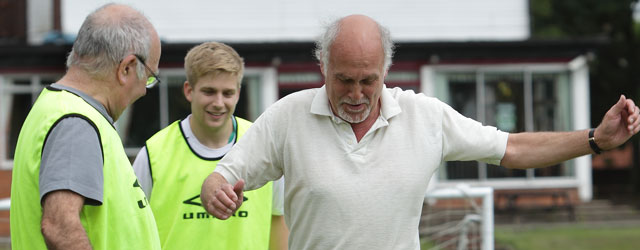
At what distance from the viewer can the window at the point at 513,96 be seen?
1803 cm

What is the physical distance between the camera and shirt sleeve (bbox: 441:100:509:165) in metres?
3.34

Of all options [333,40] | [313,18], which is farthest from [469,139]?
[313,18]

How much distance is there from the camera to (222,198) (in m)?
3.05

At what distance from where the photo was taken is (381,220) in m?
3.19

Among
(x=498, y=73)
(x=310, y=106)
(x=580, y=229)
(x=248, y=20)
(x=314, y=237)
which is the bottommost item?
(x=580, y=229)

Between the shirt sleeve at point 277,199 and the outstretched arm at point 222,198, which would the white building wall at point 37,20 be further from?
the outstretched arm at point 222,198

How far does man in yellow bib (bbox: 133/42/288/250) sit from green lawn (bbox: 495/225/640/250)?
367 inches

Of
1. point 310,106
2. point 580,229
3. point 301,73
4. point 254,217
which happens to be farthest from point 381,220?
point 301,73

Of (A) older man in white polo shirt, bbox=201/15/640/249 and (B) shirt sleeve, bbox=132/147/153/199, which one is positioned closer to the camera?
(A) older man in white polo shirt, bbox=201/15/640/249

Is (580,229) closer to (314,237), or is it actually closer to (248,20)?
(248,20)

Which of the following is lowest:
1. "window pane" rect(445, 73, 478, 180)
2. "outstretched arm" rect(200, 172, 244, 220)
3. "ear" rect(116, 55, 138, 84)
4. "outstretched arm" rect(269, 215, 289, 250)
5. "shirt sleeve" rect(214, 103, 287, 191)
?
"outstretched arm" rect(269, 215, 289, 250)

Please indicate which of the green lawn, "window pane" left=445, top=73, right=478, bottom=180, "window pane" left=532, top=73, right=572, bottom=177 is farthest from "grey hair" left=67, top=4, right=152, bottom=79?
"window pane" left=532, top=73, right=572, bottom=177

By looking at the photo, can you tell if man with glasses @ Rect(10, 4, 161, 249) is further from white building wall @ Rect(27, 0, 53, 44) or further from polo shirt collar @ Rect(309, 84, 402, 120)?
white building wall @ Rect(27, 0, 53, 44)

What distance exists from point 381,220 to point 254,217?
105 centimetres
